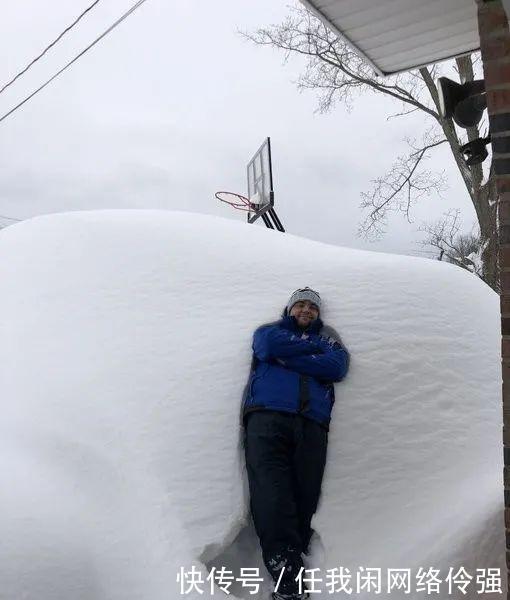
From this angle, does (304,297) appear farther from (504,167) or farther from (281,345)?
(504,167)

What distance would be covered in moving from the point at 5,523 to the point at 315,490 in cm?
127

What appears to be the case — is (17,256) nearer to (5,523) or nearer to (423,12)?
(5,523)

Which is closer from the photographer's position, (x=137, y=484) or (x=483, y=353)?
(x=137, y=484)

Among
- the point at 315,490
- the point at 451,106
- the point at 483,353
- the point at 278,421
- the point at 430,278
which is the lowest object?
the point at 315,490

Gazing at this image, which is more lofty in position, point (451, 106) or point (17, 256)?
point (451, 106)

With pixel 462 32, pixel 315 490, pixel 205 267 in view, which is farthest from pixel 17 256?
pixel 462 32

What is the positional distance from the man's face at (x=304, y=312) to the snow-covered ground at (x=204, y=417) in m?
0.15

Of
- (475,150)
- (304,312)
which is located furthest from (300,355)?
(475,150)

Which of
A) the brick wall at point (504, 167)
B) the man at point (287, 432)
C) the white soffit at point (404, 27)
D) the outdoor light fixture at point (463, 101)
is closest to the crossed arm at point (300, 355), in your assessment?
the man at point (287, 432)

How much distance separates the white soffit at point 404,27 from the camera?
3.21m

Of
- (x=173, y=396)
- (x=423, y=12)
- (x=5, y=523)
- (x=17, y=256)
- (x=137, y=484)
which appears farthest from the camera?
(x=17, y=256)

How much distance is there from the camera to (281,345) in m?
2.82

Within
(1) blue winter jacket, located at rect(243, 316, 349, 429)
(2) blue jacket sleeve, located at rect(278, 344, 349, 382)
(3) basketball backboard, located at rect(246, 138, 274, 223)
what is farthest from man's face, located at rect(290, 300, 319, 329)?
(3) basketball backboard, located at rect(246, 138, 274, 223)

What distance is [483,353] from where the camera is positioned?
3277 millimetres
